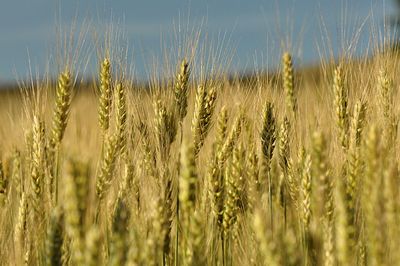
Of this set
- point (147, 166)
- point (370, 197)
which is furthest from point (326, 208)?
point (147, 166)

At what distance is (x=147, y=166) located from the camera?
2.83 meters

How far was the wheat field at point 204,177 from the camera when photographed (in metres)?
1.59

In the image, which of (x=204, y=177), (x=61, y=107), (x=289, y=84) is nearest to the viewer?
(x=61, y=107)

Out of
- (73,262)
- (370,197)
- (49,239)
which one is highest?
(370,197)

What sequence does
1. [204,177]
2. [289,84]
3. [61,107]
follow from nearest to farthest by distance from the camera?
1. [61,107]
2. [204,177]
3. [289,84]

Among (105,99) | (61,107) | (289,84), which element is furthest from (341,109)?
(61,107)

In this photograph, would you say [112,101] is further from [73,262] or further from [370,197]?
[370,197]

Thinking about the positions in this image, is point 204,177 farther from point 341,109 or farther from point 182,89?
point 341,109

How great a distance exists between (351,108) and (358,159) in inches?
53.9

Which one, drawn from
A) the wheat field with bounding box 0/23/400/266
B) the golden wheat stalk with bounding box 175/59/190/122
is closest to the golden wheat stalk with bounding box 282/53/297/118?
the wheat field with bounding box 0/23/400/266

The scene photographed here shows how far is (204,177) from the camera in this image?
3.00 m

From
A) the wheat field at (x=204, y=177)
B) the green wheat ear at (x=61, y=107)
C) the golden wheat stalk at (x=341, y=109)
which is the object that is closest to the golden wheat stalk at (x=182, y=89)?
the wheat field at (x=204, y=177)

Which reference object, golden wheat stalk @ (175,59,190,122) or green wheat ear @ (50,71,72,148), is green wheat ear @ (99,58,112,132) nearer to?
green wheat ear @ (50,71,72,148)

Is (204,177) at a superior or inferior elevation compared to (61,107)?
inferior
